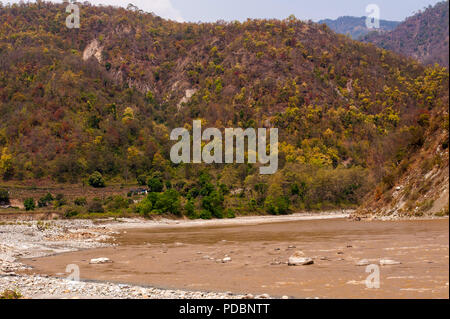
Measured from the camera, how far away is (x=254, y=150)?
422 ft

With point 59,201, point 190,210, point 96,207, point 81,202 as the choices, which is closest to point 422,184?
point 190,210

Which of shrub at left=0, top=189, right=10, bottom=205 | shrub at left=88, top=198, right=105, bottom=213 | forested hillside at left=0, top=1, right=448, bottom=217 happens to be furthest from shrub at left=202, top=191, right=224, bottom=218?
shrub at left=0, top=189, right=10, bottom=205

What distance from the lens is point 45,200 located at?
87.3 meters

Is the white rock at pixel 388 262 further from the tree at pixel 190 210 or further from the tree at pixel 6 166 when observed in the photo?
the tree at pixel 6 166

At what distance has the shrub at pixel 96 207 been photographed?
78450mm

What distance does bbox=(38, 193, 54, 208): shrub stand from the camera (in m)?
85.9

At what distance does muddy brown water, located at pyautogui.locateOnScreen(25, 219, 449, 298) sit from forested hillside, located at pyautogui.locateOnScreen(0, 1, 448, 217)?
1957 inches

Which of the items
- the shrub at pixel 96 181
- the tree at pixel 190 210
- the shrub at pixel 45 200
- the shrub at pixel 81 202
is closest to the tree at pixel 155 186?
the shrub at pixel 96 181

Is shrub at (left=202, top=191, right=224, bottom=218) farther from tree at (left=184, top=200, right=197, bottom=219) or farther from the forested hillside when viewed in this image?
tree at (left=184, top=200, right=197, bottom=219)

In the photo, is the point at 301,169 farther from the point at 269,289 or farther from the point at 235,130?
the point at 269,289

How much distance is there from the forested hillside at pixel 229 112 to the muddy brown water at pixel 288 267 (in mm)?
49702

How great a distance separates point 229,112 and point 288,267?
134m
